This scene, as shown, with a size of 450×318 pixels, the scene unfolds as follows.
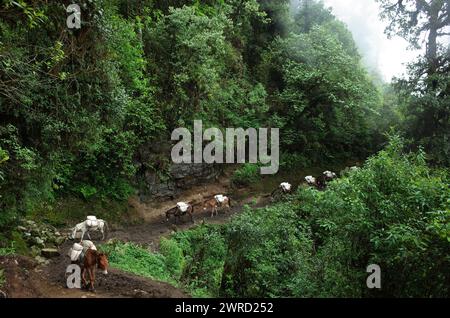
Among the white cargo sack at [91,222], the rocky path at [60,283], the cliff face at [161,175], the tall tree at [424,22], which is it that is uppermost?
the tall tree at [424,22]

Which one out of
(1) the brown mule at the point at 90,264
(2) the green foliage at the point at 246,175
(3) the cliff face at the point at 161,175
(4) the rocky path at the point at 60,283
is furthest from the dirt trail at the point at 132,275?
(2) the green foliage at the point at 246,175

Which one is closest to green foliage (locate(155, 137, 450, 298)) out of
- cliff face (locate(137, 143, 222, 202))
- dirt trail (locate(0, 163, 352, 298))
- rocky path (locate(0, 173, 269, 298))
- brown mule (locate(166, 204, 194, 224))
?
rocky path (locate(0, 173, 269, 298))

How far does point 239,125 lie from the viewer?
24672 mm

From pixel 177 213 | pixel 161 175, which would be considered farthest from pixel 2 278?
pixel 161 175

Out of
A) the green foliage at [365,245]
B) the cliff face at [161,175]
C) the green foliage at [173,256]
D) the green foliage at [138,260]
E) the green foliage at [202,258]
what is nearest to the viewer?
the green foliage at [365,245]

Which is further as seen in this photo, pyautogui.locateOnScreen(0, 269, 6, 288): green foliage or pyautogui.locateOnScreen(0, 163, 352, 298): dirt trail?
pyautogui.locateOnScreen(0, 163, 352, 298): dirt trail

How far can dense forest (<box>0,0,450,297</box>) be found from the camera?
9.16 m

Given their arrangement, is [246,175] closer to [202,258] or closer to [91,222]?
[202,258]

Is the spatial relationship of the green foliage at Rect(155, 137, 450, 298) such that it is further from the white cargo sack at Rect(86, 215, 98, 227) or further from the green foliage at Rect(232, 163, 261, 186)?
the green foliage at Rect(232, 163, 261, 186)

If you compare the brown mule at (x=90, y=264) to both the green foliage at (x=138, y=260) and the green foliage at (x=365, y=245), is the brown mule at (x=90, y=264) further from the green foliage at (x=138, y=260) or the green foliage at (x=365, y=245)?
the green foliage at (x=365, y=245)

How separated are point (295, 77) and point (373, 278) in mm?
17772

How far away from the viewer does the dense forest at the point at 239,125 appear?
30.1ft

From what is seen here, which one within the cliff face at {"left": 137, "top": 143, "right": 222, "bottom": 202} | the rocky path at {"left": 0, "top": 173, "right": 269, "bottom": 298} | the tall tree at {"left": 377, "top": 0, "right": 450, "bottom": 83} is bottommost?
the rocky path at {"left": 0, "top": 173, "right": 269, "bottom": 298}

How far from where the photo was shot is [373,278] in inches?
350
